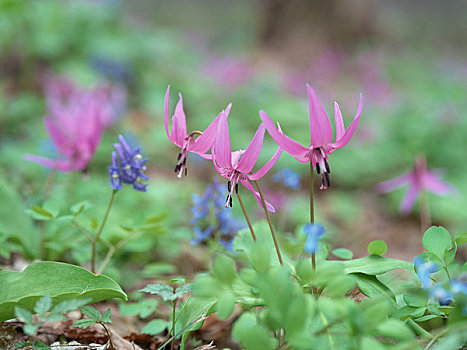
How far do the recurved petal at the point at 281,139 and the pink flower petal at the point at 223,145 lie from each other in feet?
0.33

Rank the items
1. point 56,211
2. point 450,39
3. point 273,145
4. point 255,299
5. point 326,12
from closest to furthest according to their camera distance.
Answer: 1. point 255,299
2. point 56,211
3. point 273,145
4. point 326,12
5. point 450,39

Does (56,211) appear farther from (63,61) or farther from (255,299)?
(63,61)

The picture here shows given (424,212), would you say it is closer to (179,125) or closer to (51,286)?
(179,125)

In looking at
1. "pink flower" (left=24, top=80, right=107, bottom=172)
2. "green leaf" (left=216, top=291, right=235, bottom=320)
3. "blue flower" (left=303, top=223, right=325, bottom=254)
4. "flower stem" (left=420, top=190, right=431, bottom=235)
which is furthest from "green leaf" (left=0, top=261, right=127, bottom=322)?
"flower stem" (left=420, top=190, right=431, bottom=235)

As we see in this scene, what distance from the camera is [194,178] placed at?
3936 mm

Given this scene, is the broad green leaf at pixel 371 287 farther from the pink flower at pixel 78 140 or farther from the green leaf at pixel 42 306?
the pink flower at pixel 78 140

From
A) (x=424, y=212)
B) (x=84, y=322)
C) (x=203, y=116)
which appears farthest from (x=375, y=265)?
(x=203, y=116)

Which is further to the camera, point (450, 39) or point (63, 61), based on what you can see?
point (450, 39)

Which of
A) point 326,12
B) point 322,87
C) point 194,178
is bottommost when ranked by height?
point 194,178

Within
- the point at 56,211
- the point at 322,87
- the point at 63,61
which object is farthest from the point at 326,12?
the point at 56,211

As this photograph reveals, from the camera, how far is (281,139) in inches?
39.8

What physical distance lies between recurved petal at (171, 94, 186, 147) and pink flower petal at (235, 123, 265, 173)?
181 millimetres

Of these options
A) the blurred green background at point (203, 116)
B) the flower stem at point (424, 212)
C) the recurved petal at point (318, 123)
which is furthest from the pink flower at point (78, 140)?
the flower stem at point (424, 212)

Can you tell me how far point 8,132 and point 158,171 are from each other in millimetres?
1356
